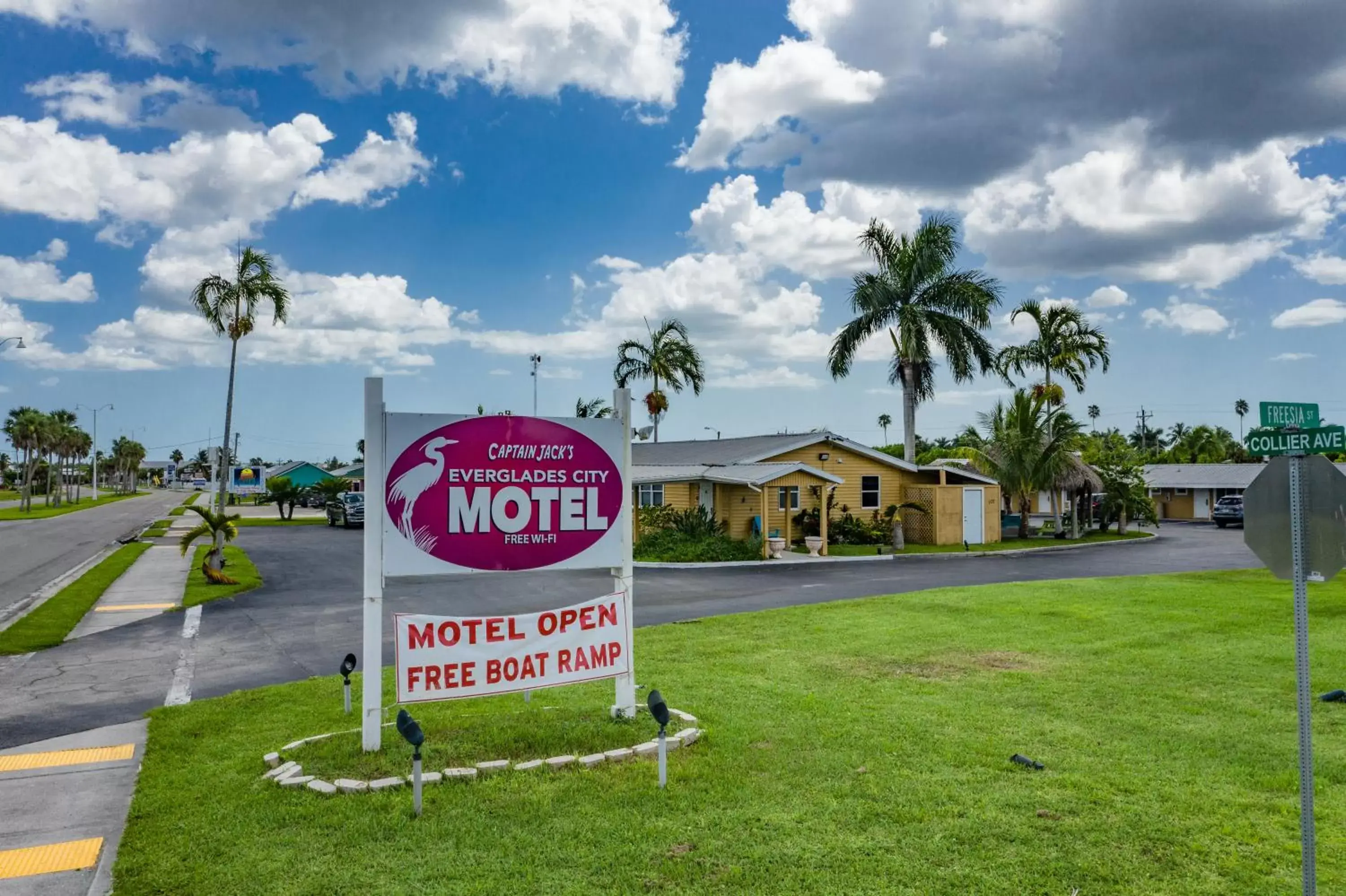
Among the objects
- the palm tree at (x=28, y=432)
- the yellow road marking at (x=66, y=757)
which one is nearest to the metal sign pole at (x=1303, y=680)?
the yellow road marking at (x=66, y=757)

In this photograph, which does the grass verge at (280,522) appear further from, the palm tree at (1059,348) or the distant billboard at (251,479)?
the palm tree at (1059,348)

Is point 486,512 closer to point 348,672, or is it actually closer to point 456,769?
point 348,672

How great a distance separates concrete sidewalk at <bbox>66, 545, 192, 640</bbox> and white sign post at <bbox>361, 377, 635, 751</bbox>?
9658 mm

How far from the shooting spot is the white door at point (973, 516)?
A: 3438cm

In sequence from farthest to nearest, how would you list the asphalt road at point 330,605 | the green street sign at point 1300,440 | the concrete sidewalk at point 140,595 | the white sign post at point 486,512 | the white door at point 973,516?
the white door at point 973,516 → the concrete sidewalk at point 140,595 → the asphalt road at point 330,605 → the white sign post at point 486,512 → the green street sign at point 1300,440

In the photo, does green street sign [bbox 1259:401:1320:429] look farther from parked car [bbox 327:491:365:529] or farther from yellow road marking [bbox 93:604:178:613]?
parked car [bbox 327:491:365:529]

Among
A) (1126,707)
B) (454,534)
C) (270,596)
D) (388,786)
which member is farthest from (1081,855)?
(270,596)

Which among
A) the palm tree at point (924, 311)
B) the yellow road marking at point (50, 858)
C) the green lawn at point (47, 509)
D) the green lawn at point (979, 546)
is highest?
the palm tree at point (924, 311)

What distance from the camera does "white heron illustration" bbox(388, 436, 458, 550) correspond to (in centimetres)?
806

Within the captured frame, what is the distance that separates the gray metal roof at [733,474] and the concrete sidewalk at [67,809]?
20.8 meters

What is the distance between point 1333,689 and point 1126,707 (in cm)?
259

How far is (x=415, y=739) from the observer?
614 centimetres

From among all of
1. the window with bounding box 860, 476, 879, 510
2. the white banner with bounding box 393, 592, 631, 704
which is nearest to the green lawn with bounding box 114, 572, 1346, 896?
the white banner with bounding box 393, 592, 631, 704

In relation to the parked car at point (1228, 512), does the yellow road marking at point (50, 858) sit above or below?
below
